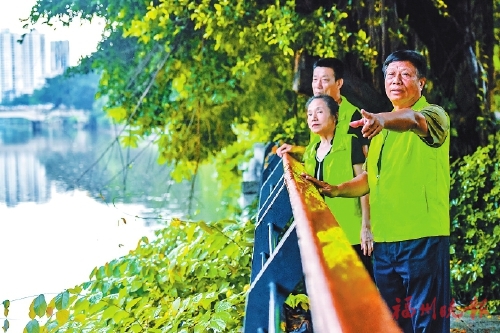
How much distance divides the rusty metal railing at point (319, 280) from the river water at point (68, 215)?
12.7 ft

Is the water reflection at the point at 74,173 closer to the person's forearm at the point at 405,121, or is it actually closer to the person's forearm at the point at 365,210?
the person's forearm at the point at 365,210

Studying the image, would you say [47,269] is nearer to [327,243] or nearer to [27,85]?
[27,85]

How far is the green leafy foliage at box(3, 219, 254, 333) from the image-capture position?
2688 mm

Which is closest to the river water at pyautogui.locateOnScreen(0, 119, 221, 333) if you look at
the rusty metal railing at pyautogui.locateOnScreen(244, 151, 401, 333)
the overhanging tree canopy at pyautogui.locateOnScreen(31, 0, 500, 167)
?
the overhanging tree canopy at pyautogui.locateOnScreen(31, 0, 500, 167)

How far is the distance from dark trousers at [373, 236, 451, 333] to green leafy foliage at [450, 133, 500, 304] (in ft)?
5.39

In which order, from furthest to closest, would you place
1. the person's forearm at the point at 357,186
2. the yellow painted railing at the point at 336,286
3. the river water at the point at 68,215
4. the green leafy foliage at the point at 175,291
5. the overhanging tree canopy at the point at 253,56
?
the river water at the point at 68,215
the overhanging tree canopy at the point at 253,56
the green leafy foliage at the point at 175,291
the person's forearm at the point at 357,186
the yellow painted railing at the point at 336,286

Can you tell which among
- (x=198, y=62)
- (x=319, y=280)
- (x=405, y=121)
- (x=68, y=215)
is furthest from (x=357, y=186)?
(x=68, y=215)

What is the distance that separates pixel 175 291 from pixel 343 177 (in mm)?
1280

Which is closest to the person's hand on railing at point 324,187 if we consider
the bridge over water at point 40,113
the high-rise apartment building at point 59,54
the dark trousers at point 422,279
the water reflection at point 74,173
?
the dark trousers at point 422,279

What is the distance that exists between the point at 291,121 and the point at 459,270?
2313mm

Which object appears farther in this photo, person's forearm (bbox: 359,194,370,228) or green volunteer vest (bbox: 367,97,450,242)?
person's forearm (bbox: 359,194,370,228)

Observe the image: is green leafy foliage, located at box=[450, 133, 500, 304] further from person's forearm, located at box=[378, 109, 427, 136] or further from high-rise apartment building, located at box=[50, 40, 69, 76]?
high-rise apartment building, located at box=[50, 40, 69, 76]

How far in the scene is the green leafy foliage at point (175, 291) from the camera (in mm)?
2688

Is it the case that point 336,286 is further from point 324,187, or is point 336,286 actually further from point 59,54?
point 59,54
